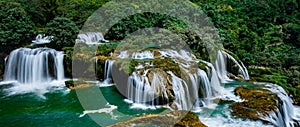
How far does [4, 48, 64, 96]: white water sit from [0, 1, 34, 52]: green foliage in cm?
105

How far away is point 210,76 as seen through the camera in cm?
1103

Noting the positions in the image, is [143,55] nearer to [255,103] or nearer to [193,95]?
[193,95]

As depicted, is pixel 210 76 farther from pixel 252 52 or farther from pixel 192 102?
pixel 252 52

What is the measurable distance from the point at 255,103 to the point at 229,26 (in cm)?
1042

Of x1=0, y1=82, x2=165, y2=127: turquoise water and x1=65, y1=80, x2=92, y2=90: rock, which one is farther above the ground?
x1=65, y1=80, x2=92, y2=90: rock

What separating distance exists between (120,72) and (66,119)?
2.83 metres

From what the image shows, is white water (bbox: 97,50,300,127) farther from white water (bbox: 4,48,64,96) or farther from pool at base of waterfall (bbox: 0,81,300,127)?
white water (bbox: 4,48,64,96)

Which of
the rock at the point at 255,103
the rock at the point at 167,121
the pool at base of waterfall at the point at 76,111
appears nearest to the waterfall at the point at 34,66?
the pool at base of waterfall at the point at 76,111

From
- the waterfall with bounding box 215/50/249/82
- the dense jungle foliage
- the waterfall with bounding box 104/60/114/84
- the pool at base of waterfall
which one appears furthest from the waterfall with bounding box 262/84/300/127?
the waterfall with bounding box 104/60/114/84

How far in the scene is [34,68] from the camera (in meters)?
11.8

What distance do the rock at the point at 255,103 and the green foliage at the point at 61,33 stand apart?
745 centimetres

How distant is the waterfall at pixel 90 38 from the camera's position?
554 inches

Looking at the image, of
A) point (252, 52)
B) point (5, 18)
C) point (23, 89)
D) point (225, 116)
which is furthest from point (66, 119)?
point (252, 52)

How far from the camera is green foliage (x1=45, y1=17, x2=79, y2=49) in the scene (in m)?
12.8
